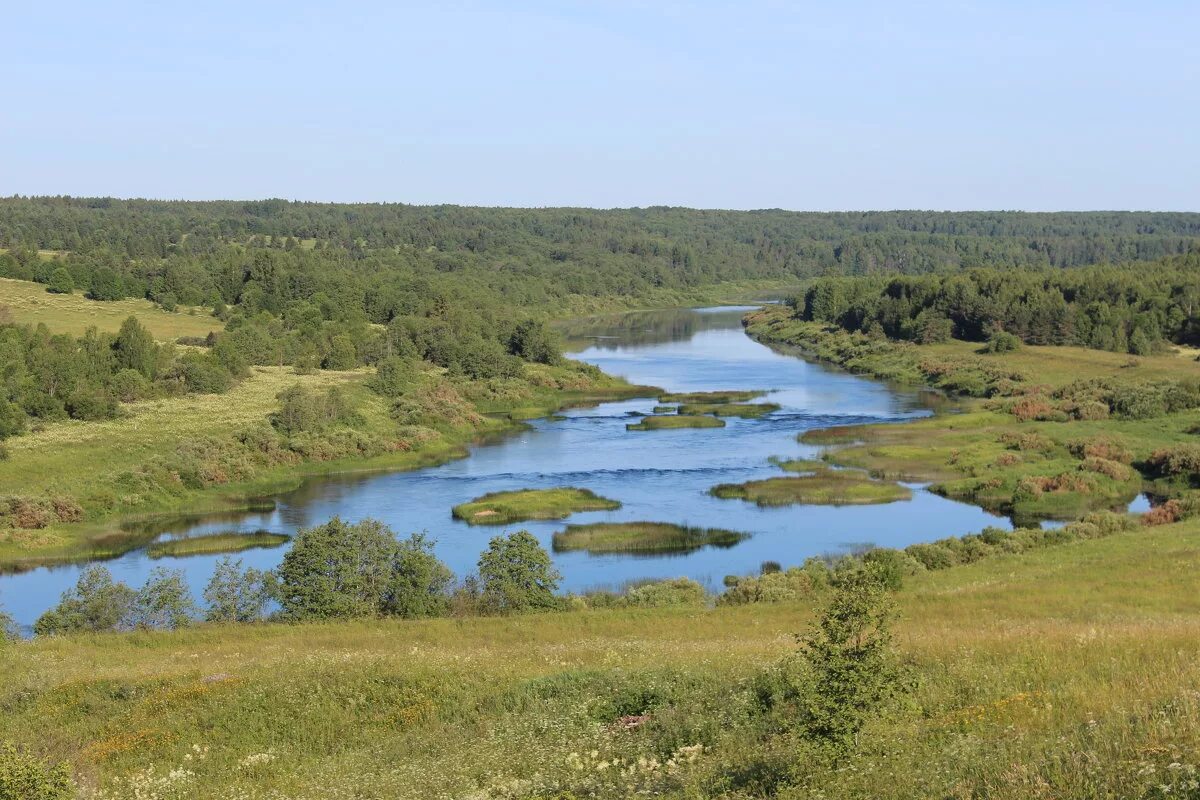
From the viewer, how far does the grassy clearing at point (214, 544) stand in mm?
45156

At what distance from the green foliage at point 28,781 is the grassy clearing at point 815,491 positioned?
41432 millimetres

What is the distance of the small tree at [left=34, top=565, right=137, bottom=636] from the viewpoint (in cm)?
3145

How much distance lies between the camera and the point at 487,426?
76.8 metres

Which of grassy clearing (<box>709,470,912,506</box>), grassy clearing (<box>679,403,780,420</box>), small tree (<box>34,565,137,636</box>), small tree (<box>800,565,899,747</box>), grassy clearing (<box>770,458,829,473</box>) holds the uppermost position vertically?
small tree (<box>800,565,899,747</box>)

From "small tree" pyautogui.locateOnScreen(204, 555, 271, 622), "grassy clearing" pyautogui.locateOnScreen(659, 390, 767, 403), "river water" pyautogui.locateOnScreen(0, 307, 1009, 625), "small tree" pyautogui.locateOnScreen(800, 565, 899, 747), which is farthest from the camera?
"grassy clearing" pyautogui.locateOnScreen(659, 390, 767, 403)

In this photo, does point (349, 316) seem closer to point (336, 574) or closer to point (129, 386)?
point (129, 386)

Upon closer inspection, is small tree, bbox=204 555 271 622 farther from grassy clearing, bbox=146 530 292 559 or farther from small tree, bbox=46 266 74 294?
small tree, bbox=46 266 74 294

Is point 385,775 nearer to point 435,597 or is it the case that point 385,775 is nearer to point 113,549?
point 435,597

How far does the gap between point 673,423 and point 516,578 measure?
133ft

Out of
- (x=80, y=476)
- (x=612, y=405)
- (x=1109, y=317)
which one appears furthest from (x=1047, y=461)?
(x=1109, y=317)

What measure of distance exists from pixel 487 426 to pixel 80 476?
92.3ft

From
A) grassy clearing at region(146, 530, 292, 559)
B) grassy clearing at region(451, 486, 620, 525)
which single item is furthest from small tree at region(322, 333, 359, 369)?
grassy clearing at region(146, 530, 292, 559)

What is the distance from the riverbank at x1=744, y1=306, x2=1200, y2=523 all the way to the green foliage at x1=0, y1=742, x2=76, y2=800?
41.7 metres

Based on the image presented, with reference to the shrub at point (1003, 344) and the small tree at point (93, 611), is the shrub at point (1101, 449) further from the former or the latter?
the shrub at point (1003, 344)
